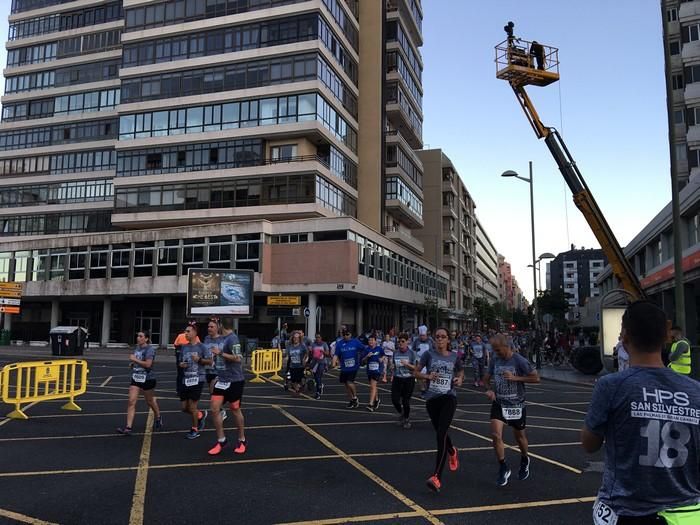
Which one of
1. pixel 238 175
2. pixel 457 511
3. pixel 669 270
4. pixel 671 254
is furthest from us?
pixel 238 175

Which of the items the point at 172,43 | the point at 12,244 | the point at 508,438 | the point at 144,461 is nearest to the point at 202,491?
the point at 144,461

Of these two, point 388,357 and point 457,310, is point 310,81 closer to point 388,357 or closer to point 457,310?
point 388,357

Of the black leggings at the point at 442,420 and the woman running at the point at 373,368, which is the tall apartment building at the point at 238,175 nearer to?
the woman running at the point at 373,368

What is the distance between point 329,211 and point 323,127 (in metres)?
6.11

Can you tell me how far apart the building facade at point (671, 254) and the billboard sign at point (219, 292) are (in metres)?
21.3

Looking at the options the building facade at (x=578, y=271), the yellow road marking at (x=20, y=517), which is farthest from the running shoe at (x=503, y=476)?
the building facade at (x=578, y=271)

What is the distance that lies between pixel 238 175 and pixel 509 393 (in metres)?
37.0

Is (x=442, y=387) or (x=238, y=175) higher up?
(x=238, y=175)

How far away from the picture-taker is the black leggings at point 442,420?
641cm

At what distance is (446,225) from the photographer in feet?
235

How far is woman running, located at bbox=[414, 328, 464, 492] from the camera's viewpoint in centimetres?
667

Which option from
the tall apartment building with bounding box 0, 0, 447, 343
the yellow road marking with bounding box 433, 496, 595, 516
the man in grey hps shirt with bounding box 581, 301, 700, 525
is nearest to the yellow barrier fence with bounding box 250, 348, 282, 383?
the tall apartment building with bounding box 0, 0, 447, 343

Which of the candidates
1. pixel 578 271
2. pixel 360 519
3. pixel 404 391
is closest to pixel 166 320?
pixel 404 391

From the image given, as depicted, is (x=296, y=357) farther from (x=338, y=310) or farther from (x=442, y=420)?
(x=338, y=310)
